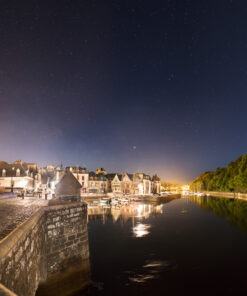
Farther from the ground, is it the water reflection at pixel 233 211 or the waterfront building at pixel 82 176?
the waterfront building at pixel 82 176

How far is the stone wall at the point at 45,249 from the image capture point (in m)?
6.67

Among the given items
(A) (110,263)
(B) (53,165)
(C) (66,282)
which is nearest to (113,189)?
(B) (53,165)

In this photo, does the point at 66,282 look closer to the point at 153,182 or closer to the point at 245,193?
the point at 245,193

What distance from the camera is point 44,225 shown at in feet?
41.1

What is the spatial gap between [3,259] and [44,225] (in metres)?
7.00

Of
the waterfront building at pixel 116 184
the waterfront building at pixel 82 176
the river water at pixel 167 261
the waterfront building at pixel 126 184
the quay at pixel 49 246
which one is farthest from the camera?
the waterfront building at pixel 126 184

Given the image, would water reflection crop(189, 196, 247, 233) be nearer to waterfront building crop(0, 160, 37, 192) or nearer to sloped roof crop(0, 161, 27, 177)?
waterfront building crop(0, 160, 37, 192)

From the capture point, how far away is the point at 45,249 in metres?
12.4

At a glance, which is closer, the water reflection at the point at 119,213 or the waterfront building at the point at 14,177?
the water reflection at the point at 119,213

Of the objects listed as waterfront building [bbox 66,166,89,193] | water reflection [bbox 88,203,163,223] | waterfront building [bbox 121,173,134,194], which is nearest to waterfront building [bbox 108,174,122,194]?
waterfront building [bbox 121,173,134,194]

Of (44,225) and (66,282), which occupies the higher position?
(44,225)

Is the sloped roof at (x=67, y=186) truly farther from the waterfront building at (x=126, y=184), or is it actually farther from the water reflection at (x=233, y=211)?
the waterfront building at (x=126, y=184)

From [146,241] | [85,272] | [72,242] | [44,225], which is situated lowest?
[146,241]

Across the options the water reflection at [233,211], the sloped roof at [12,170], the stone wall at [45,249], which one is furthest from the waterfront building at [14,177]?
the stone wall at [45,249]
